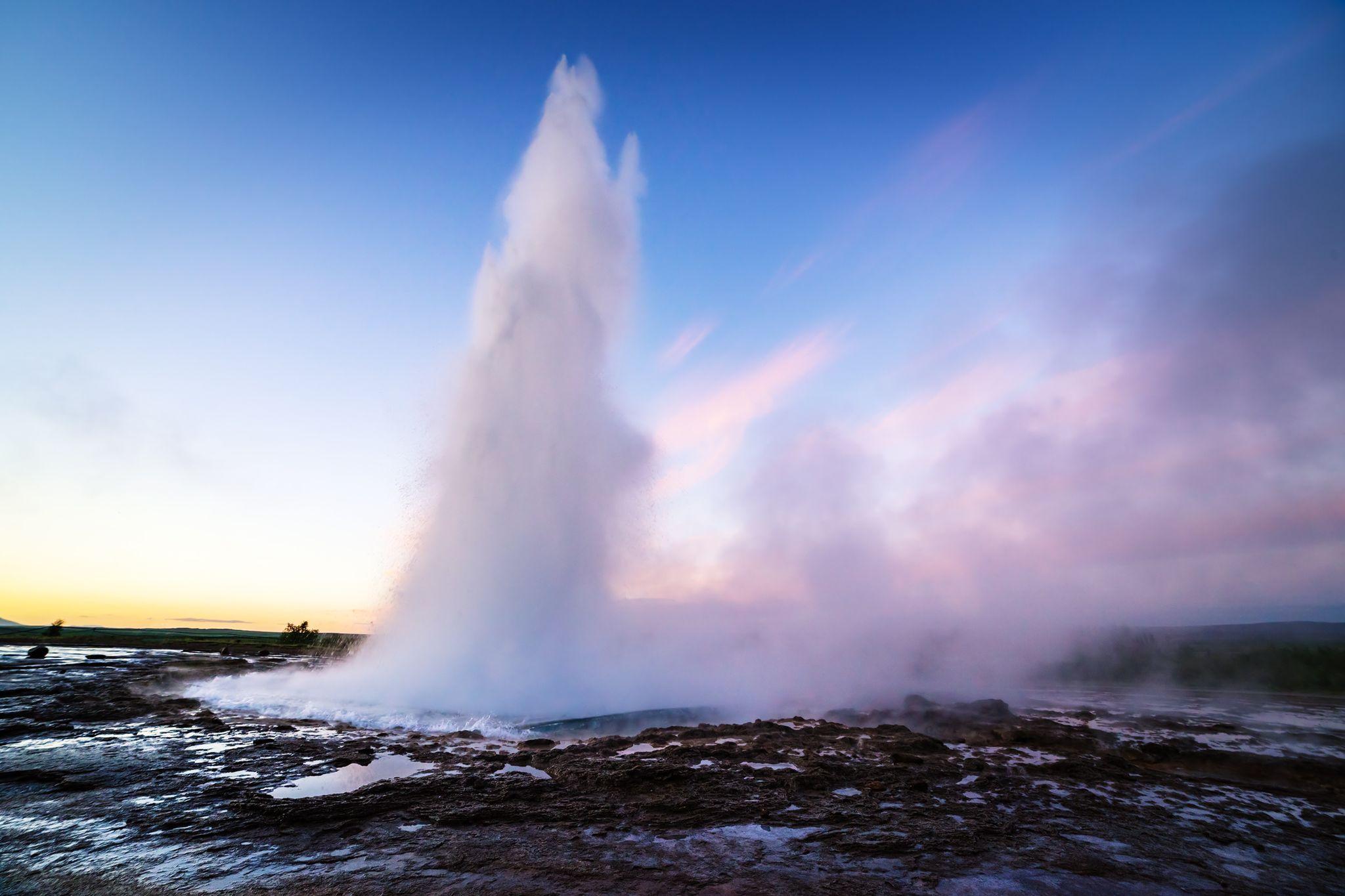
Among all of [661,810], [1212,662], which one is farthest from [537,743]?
[1212,662]

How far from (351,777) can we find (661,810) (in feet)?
19.5

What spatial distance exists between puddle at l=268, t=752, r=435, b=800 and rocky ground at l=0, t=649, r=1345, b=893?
72 millimetres

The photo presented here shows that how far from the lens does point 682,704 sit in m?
18.7

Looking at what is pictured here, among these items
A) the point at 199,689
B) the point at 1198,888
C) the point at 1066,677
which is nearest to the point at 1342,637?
the point at 1066,677

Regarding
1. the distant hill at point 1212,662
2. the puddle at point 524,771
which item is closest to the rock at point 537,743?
the puddle at point 524,771

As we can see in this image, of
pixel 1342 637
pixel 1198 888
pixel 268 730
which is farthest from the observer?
pixel 1342 637

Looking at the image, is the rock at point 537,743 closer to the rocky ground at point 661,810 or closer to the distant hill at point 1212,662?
the rocky ground at point 661,810

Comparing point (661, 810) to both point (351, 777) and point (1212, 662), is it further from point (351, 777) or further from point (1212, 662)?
point (1212, 662)

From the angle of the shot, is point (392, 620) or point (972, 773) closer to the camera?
point (972, 773)

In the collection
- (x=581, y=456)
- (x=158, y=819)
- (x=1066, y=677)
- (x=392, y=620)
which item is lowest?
(x=1066, y=677)

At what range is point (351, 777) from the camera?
961cm

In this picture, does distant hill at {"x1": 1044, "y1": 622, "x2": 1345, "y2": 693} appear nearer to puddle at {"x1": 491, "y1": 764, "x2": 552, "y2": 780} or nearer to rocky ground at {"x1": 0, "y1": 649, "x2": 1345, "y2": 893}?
rocky ground at {"x1": 0, "y1": 649, "x2": 1345, "y2": 893}

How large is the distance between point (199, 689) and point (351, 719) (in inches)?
578

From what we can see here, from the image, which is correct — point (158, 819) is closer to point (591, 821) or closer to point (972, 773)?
point (591, 821)
